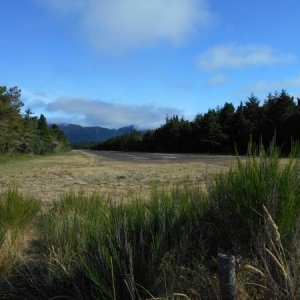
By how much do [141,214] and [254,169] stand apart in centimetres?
121

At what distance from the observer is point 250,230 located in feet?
15.1

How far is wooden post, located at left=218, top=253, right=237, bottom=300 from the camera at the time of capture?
3637 millimetres

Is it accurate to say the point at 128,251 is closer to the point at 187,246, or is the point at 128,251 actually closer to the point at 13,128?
the point at 187,246

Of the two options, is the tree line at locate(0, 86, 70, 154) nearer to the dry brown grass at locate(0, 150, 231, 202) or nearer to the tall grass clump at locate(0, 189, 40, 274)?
the dry brown grass at locate(0, 150, 231, 202)

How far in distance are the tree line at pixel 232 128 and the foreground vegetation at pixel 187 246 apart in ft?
117

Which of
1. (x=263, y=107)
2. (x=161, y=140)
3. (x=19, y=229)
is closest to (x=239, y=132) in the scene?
(x=263, y=107)

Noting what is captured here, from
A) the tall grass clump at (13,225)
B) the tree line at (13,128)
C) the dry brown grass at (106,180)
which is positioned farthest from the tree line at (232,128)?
the tall grass clump at (13,225)

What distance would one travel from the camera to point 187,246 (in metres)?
4.72

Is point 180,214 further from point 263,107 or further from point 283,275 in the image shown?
point 263,107

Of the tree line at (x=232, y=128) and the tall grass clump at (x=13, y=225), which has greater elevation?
the tree line at (x=232, y=128)

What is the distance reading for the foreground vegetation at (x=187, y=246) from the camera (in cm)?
419

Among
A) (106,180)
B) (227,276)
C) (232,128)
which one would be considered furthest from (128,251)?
(232,128)

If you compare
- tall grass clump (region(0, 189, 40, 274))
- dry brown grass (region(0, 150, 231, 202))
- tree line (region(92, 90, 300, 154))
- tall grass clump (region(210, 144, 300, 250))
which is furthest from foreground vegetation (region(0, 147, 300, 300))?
tree line (region(92, 90, 300, 154))

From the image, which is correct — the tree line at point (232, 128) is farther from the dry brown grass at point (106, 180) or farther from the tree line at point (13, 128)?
the tree line at point (13, 128)
